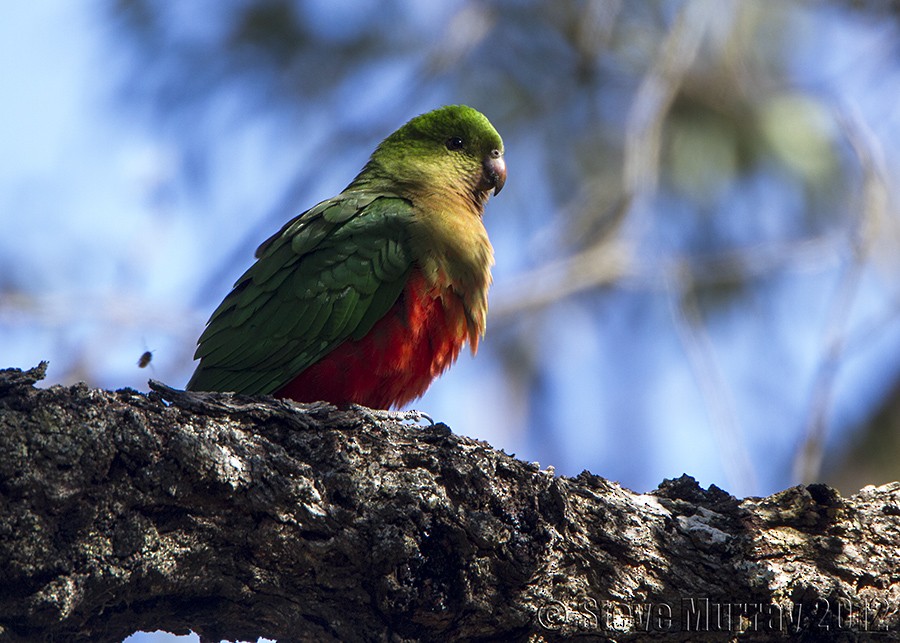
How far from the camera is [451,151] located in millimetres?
5340

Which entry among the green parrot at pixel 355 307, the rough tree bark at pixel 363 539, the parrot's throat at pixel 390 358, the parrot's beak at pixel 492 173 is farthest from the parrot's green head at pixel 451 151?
the rough tree bark at pixel 363 539

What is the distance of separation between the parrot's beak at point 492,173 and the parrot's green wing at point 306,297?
857 millimetres

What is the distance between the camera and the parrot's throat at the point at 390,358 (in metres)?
4.28

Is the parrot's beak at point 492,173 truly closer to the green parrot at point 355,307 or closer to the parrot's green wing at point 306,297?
the green parrot at point 355,307

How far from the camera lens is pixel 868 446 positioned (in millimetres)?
7660

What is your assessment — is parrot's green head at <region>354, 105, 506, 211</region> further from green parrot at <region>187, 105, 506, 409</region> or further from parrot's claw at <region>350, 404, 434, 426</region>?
parrot's claw at <region>350, 404, 434, 426</region>

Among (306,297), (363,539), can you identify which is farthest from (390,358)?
(363,539)

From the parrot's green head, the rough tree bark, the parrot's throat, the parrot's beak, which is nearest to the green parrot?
the parrot's throat

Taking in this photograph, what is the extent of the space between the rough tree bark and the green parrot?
106cm

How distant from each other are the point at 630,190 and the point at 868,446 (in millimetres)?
2804

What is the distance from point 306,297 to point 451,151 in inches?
54.9

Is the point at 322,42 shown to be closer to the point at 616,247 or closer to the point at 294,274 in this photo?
the point at 616,247

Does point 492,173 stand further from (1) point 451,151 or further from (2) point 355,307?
(2) point 355,307

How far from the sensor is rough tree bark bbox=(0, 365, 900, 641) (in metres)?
2.62
